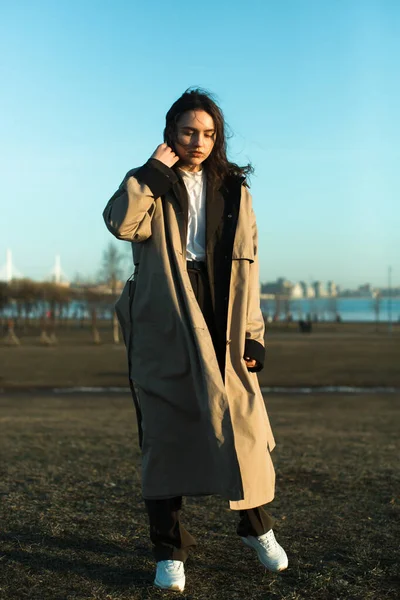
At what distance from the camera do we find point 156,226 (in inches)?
118

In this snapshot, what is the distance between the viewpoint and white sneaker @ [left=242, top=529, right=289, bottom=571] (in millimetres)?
3057

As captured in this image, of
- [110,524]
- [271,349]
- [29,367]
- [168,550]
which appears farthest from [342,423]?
[271,349]

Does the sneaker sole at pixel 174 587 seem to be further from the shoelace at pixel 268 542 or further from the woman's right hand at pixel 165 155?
the woman's right hand at pixel 165 155

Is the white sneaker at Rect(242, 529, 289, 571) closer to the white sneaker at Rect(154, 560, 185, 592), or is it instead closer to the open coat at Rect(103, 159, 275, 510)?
the open coat at Rect(103, 159, 275, 510)

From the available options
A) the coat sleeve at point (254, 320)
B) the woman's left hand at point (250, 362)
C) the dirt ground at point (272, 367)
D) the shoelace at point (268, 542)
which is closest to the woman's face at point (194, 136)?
the coat sleeve at point (254, 320)

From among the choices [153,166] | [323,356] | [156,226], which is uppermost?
[153,166]

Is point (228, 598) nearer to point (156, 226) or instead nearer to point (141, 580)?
point (141, 580)

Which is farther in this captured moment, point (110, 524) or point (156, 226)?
point (110, 524)

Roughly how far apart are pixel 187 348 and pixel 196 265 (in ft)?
1.18

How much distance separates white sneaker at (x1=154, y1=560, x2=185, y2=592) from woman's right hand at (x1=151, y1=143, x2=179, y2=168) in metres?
1.58

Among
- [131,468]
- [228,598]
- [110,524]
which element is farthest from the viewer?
[131,468]

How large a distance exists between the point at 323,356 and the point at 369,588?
28610 millimetres

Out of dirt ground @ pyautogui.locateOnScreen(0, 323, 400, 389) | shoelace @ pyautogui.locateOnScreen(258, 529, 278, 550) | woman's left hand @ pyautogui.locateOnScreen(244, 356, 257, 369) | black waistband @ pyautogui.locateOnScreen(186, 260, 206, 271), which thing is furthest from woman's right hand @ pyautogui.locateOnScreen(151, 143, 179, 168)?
dirt ground @ pyautogui.locateOnScreen(0, 323, 400, 389)

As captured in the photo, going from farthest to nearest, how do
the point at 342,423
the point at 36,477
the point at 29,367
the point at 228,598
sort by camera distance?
the point at 29,367, the point at 342,423, the point at 36,477, the point at 228,598
